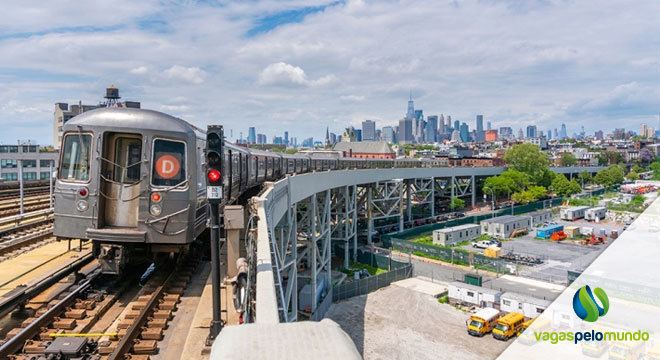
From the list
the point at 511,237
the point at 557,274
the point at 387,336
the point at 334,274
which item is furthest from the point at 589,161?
the point at 387,336

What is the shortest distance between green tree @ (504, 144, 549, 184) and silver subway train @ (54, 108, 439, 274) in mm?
66790

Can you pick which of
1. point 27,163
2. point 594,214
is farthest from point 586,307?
point 27,163

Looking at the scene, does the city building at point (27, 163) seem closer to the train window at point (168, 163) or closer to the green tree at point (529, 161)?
Result: the train window at point (168, 163)

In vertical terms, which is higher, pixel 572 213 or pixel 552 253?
pixel 572 213

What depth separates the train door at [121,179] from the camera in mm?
9383

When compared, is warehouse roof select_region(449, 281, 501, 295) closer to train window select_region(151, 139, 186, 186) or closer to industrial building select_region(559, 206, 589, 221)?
train window select_region(151, 139, 186, 186)

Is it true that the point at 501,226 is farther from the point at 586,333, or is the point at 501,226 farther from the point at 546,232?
the point at 586,333

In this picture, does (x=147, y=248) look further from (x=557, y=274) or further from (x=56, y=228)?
→ (x=557, y=274)

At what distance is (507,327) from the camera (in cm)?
2095

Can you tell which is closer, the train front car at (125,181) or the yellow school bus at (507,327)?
the train front car at (125,181)

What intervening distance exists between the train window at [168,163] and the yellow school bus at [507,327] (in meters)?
17.6

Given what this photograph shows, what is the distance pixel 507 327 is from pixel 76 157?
19440 millimetres

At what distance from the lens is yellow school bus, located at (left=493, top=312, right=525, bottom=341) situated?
824 inches

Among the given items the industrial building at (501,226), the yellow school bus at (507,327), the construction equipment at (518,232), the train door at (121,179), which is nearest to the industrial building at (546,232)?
the construction equipment at (518,232)
